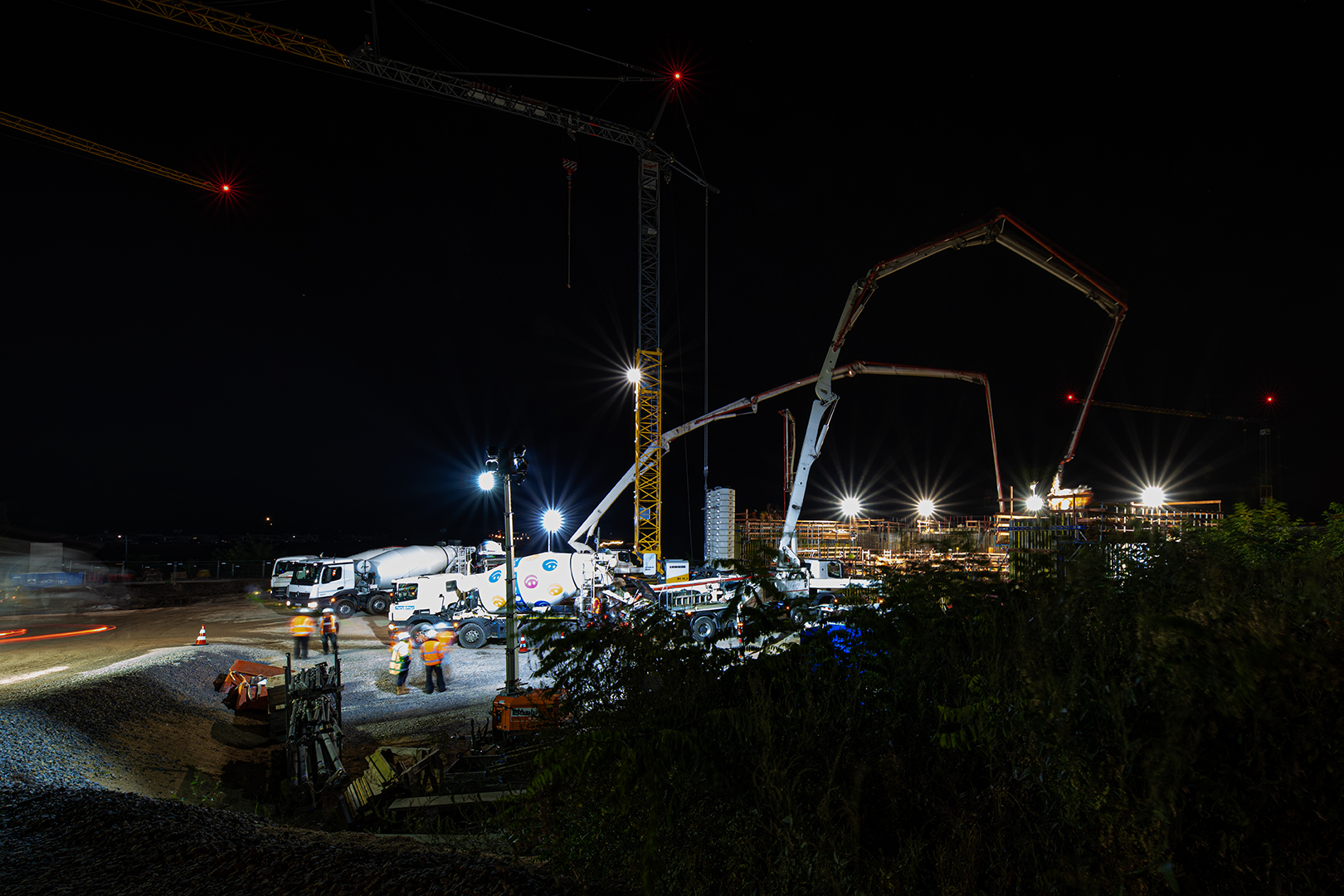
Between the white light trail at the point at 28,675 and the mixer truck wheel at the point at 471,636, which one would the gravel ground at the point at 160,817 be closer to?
the white light trail at the point at 28,675

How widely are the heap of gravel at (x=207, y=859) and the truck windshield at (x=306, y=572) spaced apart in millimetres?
21842

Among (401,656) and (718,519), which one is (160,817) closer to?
(401,656)

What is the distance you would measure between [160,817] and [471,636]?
537 inches

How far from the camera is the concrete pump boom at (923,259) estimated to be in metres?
16.6

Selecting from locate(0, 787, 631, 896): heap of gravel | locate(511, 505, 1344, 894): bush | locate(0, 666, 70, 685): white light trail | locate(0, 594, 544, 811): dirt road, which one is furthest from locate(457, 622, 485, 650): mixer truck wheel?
locate(511, 505, 1344, 894): bush

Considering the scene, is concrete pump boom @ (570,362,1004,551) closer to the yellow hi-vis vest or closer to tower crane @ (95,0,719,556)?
tower crane @ (95,0,719,556)

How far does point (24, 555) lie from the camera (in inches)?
1091

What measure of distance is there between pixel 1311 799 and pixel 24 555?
40.1 meters

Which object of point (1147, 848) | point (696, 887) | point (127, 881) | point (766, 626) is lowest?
point (127, 881)

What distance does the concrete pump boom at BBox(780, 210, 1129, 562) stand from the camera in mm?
16594

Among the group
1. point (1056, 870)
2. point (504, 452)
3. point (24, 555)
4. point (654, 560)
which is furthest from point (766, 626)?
point (24, 555)

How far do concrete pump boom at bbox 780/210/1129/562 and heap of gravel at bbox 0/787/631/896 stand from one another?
1253cm

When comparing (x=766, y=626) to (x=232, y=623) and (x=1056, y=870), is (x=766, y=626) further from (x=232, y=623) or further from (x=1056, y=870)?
(x=232, y=623)

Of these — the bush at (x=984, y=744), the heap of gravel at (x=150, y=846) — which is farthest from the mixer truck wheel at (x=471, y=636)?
the bush at (x=984, y=744)
